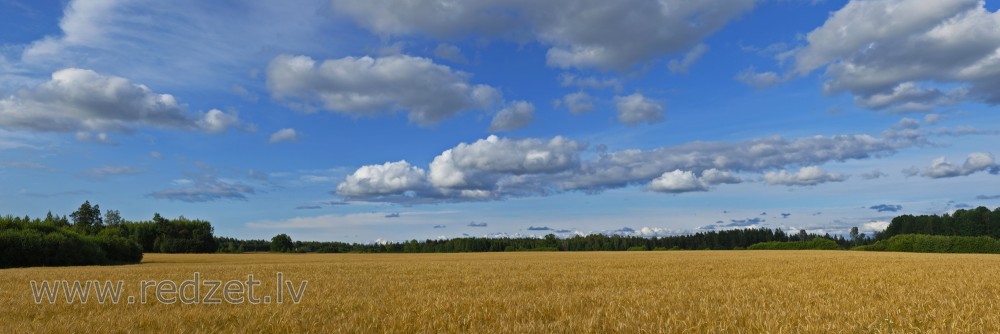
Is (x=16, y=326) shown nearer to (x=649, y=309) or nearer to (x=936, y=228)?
(x=649, y=309)

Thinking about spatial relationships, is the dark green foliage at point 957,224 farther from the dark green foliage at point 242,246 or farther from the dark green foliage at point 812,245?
the dark green foliage at point 242,246

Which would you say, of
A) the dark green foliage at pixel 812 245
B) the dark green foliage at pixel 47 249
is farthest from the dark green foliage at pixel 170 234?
the dark green foliage at pixel 812 245

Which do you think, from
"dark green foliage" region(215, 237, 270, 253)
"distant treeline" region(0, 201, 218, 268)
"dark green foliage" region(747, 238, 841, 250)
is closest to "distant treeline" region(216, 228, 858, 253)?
"dark green foliage" region(215, 237, 270, 253)

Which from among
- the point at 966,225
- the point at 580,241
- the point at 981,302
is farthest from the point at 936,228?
the point at 981,302

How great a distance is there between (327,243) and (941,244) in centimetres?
13275

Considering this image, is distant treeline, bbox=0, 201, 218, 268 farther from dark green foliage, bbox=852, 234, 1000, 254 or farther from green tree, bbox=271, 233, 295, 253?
dark green foliage, bbox=852, 234, 1000, 254

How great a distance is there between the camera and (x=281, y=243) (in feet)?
465

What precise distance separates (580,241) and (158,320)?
14791 centimetres

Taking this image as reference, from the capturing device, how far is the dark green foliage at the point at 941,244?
87.7m

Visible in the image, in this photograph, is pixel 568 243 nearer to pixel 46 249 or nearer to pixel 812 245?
pixel 812 245

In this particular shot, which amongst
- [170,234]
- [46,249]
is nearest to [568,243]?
[170,234]

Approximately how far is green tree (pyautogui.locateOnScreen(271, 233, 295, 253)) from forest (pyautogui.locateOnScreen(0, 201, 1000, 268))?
23 cm

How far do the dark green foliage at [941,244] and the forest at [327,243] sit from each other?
119 mm

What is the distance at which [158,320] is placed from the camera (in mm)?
9336
